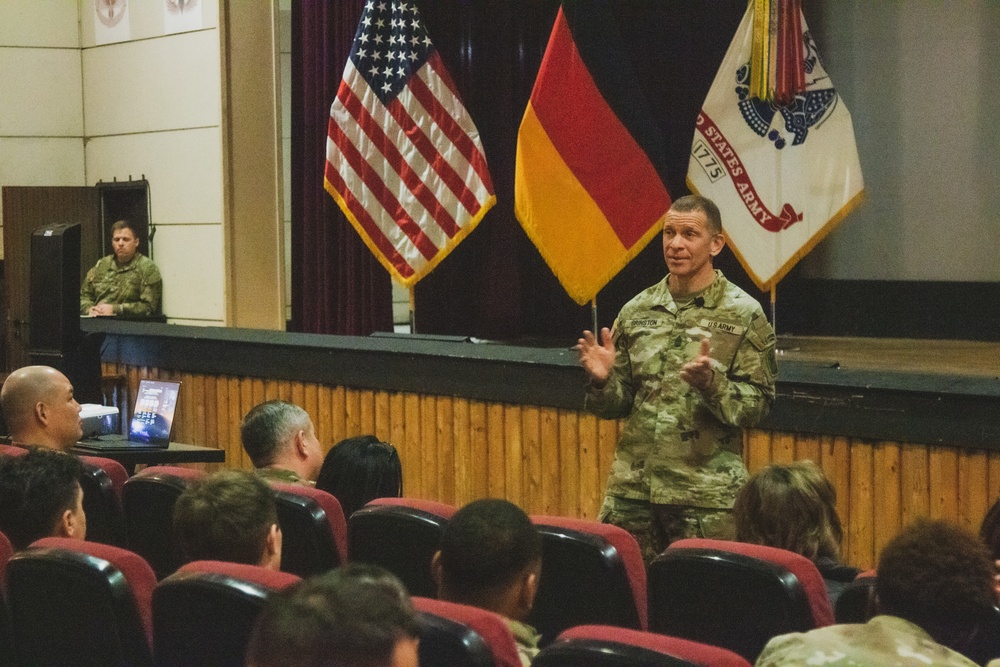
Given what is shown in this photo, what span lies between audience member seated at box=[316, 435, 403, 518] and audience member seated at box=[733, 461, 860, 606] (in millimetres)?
1032

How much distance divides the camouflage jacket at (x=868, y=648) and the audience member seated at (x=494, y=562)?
0.40 metres

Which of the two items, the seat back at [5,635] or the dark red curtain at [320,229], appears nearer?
the seat back at [5,635]

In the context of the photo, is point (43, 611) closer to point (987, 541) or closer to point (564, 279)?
point (987, 541)

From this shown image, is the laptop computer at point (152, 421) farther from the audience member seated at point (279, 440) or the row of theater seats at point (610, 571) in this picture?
the row of theater seats at point (610, 571)

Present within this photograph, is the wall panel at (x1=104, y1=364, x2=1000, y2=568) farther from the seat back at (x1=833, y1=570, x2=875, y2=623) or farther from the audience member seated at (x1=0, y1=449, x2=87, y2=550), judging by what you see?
the audience member seated at (x1=0, y1=449, x2=87, y2=550)

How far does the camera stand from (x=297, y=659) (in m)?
1.22

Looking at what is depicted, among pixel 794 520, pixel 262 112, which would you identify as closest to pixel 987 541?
pixel 794 520

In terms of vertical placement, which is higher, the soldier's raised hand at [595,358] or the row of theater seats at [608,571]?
the soldier's raised hand at [595,358]

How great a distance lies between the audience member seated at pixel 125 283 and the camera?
8.13 metres

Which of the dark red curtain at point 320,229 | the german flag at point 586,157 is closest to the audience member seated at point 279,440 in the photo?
the german flag at point 586,157

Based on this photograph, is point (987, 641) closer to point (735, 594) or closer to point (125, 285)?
point (735, 594)

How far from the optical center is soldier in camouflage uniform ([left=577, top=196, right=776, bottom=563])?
332 centimetres

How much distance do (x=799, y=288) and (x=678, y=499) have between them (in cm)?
558

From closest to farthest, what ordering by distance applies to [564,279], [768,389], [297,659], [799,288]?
[297,659] → [768,389] → [564,279] → [799,288]
